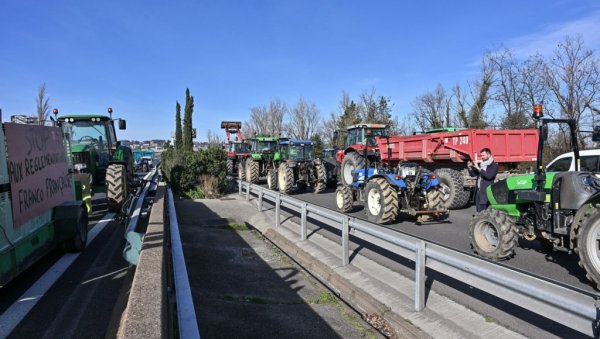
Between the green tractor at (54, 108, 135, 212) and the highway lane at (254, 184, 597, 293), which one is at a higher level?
the green tractor at (54, 108, 135, 212)

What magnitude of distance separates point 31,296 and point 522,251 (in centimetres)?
715

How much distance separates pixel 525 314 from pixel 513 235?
218 centimetres

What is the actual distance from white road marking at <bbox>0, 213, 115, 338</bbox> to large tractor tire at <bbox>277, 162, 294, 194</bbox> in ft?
32.4

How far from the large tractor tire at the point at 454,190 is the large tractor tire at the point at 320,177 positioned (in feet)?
16.8

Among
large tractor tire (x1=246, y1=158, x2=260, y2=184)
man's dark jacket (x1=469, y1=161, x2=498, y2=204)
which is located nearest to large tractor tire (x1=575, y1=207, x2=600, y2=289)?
man's dark jacket (x1=469, y1=161, x2=498, y2=204)

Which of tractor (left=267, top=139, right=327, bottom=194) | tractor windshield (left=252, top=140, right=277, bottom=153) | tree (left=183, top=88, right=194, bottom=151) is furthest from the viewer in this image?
tree (left=183, top=88, right=194, bottom=151)

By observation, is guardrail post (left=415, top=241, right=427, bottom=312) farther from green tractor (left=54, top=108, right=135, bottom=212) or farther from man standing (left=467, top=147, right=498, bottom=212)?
green tractor (left=54, top=108, right=135, bottom=212)

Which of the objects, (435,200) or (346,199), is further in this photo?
(346,199)

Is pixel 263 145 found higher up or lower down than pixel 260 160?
higher up

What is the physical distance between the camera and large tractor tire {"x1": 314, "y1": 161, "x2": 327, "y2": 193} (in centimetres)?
1655

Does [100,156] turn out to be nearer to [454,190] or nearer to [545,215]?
[454,190]

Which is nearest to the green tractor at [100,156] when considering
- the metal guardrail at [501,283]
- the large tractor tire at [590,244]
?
the metal guardrail at [501,283]

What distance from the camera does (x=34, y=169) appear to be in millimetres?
5973

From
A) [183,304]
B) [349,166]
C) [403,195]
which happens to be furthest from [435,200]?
[183,304]
